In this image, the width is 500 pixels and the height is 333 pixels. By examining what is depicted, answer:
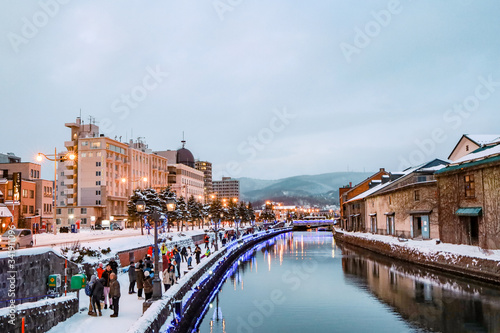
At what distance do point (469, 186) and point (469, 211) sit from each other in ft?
7.51

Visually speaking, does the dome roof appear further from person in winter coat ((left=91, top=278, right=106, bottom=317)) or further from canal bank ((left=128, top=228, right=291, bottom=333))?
person in winter coat ((left=91, top=278, right=106, bottom=317))

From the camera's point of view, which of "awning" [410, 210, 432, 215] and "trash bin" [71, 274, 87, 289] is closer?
"trash bin" [71, 274, 87, 289]

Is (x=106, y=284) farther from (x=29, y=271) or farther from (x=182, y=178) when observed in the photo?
(x=182, y=178)

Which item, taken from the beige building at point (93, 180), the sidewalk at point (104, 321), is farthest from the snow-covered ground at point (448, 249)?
the beige building at point (93, 180)

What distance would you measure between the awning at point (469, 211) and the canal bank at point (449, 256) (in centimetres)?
266

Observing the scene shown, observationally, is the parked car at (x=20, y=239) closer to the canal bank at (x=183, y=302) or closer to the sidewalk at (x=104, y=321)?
the canal bank at (x=183, y=302)

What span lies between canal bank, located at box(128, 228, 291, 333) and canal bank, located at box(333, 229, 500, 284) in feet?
62.4

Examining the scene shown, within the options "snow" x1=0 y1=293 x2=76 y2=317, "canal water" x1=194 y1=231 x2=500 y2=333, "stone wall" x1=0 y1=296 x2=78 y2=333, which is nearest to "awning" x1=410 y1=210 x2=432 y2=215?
"canal water" x1=194 y1=231 x2=500 y2=333

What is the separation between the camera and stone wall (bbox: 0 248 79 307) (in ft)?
49.9

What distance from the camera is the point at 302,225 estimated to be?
154250mm

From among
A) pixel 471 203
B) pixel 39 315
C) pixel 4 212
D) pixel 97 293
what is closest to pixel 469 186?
pixel 471 203

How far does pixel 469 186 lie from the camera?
3547 cm

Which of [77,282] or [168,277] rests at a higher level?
[77,282]

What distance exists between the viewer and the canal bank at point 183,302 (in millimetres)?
15057
